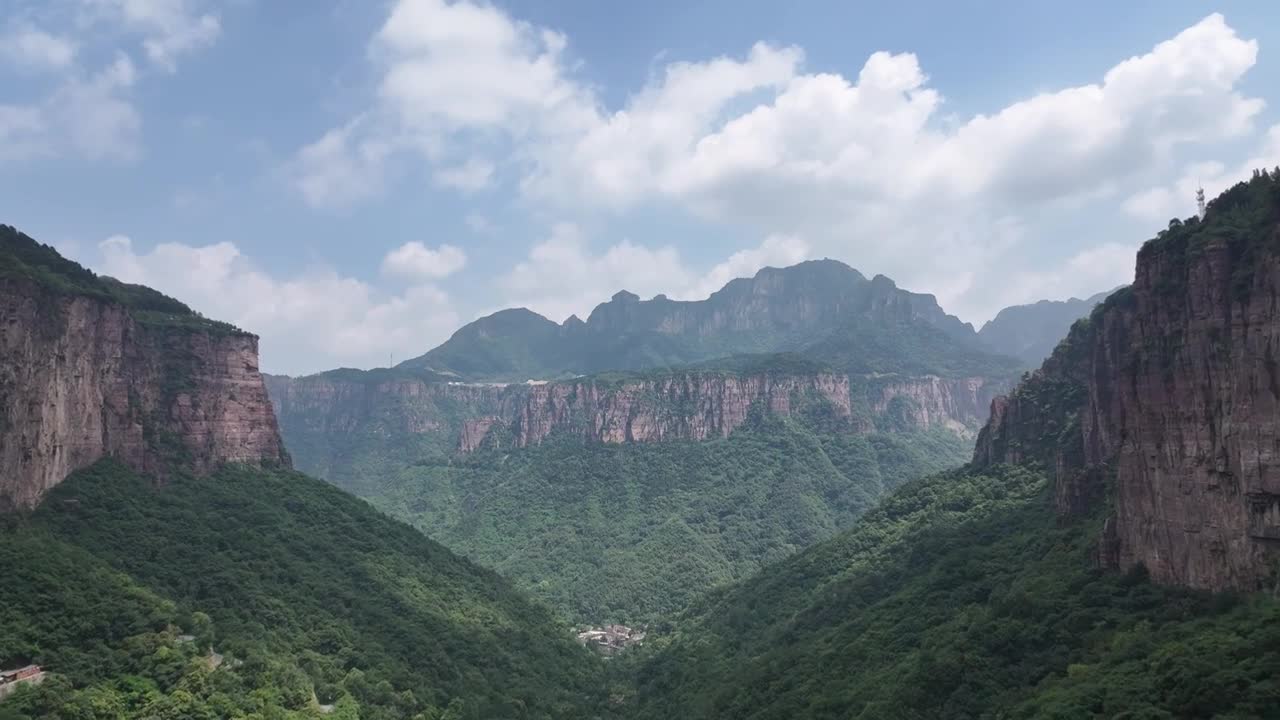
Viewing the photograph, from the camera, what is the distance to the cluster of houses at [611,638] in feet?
377

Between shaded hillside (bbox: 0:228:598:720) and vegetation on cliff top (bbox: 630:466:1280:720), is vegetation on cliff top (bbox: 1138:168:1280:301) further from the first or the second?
shaded hillside (bbox: 0:228:598:720)

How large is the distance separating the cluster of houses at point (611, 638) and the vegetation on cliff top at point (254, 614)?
37.5ft

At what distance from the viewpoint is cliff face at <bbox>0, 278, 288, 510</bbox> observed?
206ft

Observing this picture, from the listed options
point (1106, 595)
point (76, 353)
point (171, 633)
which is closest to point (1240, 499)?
point (1106, 595)

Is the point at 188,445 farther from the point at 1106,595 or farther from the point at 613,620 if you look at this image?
the point at 1106,595

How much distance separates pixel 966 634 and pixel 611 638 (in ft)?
261

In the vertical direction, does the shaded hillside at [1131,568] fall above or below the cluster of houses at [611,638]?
above

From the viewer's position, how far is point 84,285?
7762 cm

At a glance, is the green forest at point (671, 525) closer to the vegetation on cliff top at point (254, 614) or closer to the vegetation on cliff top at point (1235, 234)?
the vegetation on cliff top at point (254, 614)

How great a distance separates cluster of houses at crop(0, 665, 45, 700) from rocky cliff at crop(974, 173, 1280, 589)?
57.2 metres

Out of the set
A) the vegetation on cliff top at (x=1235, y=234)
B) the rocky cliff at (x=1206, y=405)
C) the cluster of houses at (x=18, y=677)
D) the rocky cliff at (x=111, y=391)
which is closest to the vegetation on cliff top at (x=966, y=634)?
the rocky cliff at (x=1206, y=405)

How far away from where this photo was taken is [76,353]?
71500mm

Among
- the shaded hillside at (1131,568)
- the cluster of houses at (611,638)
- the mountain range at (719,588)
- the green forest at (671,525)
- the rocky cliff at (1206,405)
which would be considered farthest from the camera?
the green forest at (671,525)

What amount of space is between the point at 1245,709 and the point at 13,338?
241ft
